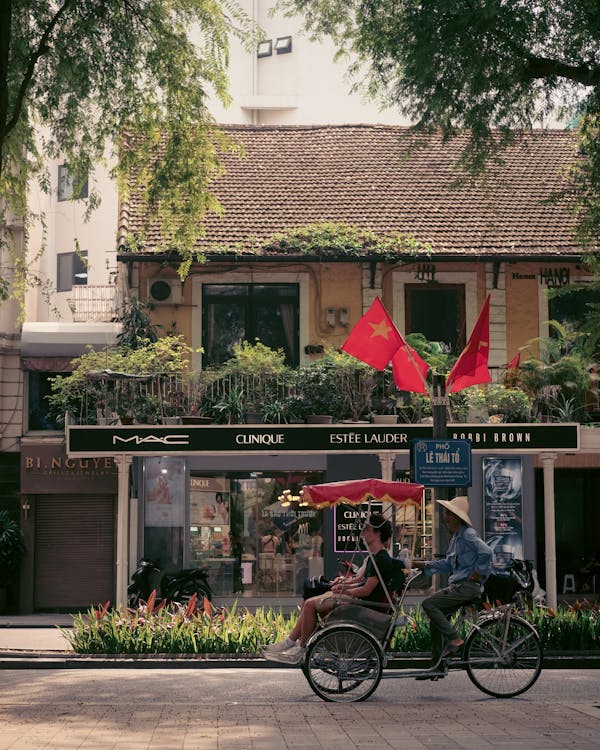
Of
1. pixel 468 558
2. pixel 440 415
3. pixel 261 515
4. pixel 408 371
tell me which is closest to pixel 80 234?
pixel 261 515

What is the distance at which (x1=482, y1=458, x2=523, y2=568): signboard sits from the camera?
26.1 m

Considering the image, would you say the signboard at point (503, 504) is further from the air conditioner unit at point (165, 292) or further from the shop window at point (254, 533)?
the air conditioner unit at point (165, 292)

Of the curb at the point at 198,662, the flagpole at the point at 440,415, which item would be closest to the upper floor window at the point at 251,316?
the flagpole at the point at 440,415

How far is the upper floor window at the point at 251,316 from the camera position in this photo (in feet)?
90.9

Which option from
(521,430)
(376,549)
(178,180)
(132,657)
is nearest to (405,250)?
(521,430)

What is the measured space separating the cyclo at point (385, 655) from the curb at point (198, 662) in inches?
152

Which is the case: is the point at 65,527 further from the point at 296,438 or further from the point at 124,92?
the point at 124,92

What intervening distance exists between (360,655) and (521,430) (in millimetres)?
12277

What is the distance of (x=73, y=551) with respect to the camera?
29047 mm

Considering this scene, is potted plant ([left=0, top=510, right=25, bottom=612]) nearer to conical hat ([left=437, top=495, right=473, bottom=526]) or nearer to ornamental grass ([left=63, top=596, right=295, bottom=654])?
ornamental grass ([left=63, top=596, right=295, bottom=654])

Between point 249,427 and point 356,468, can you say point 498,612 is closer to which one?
point 249,427

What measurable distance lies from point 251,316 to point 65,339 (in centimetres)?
409

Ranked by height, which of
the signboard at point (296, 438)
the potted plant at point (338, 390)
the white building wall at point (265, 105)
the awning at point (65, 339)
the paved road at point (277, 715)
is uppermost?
the white building wall at point (265, 105)

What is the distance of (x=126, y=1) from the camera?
18.6m
